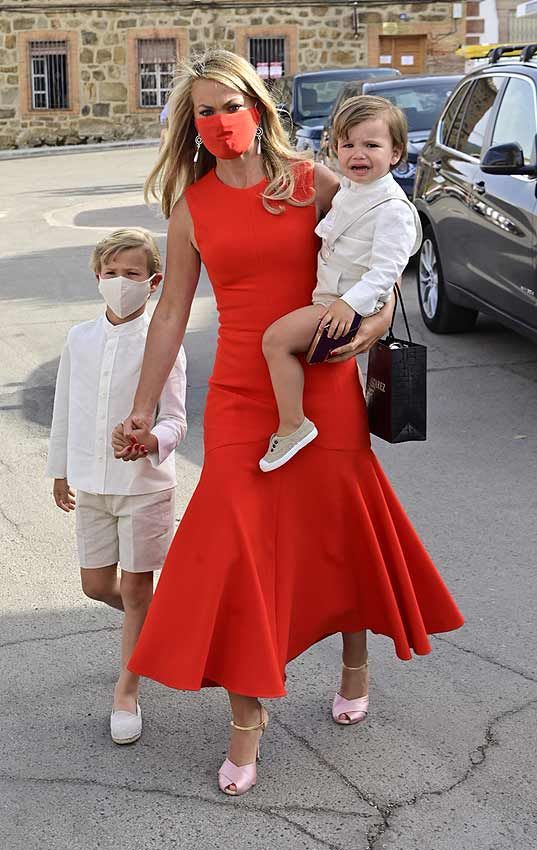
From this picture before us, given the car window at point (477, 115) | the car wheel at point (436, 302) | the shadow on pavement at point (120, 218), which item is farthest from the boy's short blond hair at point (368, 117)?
the shadow on pavement at point (120, 218)

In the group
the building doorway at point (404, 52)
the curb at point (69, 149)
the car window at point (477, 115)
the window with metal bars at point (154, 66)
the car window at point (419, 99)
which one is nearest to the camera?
the car window at point (477, 115)

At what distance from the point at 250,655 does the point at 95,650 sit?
1255mm

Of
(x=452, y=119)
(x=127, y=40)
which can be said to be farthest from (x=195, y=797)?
(x=127, y=40)

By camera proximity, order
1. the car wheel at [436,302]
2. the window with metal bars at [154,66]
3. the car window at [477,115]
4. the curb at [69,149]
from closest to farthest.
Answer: the car window at [477,115] < the car wheel at [436,302] < the curb at [69,149] < the window with metal bars at [154,66]

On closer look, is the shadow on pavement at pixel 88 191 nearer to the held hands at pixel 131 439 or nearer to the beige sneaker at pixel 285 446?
the held hands at pixel 131 439

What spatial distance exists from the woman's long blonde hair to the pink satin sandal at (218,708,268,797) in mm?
1384

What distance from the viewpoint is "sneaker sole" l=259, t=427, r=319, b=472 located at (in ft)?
10.9

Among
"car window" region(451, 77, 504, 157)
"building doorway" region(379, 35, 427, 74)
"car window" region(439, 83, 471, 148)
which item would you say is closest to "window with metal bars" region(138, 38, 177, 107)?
"building doorway" region(379, 35, 427, 74)

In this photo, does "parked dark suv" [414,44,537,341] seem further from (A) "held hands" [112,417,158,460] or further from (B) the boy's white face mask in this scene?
(A) "held hands" [112,417,158,460]

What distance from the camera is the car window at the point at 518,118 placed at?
789cm

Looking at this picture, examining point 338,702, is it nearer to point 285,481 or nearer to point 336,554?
point 336,554

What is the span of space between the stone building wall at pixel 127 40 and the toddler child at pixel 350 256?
3372cm

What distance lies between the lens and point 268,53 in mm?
36312

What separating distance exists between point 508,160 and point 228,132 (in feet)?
14.9
